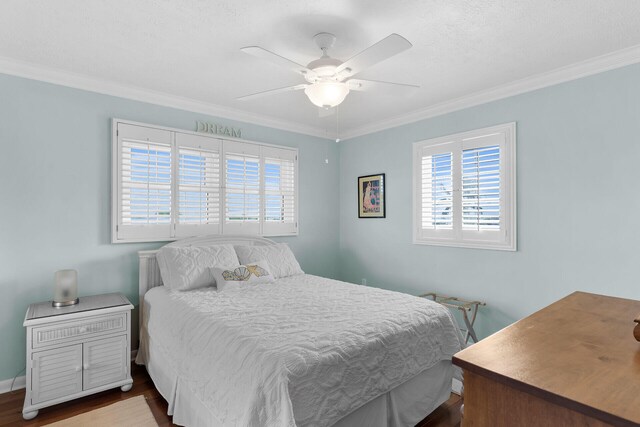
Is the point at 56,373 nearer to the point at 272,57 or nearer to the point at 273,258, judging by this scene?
the point at 273,258

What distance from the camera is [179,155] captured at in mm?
3438

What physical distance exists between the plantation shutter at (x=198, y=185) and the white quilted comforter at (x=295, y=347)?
91 cm

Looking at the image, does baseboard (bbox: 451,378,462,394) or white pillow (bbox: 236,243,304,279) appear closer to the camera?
baseboard (bbox: 451,378,462,394)

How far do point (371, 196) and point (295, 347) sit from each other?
297 cm

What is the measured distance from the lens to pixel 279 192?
421 cm

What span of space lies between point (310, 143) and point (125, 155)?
7.33ft

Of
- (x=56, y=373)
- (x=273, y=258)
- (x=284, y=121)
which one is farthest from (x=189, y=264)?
(x=284, y=121)

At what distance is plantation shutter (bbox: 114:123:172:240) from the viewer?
3.10 m

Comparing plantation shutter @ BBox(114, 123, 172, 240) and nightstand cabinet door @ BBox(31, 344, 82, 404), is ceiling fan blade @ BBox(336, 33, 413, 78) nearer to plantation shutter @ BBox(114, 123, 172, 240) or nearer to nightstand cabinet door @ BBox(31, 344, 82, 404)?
plantation shutter @ BBox(114, 123, 172, 240)

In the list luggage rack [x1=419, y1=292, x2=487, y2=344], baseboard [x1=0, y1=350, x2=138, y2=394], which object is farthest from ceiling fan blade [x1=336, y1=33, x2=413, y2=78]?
baseboard [x1=0, y1=350, x2=138, y2=394]

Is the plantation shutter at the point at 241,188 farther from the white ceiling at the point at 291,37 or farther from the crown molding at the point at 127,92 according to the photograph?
the white ceiling at the point at 291,37

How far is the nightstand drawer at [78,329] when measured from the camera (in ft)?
7.70

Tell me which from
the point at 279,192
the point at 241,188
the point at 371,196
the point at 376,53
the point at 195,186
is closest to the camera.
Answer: the point at 376,53

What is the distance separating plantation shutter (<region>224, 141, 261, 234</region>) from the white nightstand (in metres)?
1.40
